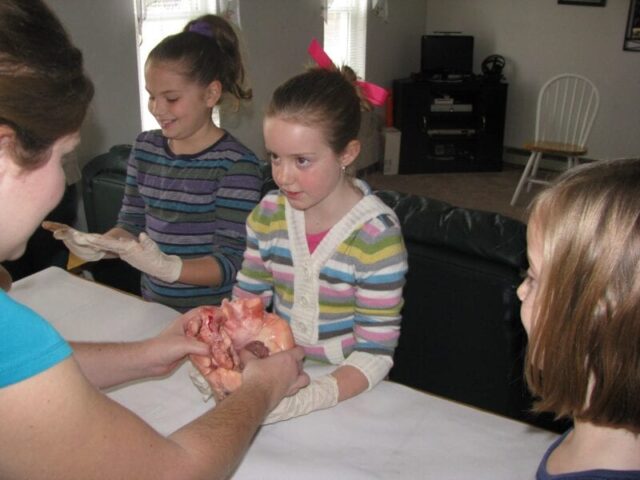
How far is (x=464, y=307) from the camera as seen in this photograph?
186cm

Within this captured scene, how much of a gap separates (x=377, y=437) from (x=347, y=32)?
4.74m

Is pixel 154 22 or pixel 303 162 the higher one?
pixel 154 22

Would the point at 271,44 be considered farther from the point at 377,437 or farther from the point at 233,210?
the point at 377,437

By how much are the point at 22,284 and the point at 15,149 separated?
0.97 metres

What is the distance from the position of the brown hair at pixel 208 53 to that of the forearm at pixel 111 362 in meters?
0.85

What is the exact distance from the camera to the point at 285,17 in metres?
4.45

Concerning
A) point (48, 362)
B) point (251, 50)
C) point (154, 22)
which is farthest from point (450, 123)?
point (48, 362)

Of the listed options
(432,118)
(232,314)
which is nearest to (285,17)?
(432,118)

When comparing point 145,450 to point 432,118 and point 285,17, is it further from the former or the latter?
point 432,118

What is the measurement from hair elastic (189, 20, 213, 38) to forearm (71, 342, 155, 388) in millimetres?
1059

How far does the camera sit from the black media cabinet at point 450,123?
224 inches

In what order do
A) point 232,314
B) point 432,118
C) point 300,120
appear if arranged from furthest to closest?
point 432,118
point 300,120
point 232,314

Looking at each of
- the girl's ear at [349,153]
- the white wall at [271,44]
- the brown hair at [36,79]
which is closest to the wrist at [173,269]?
the girl's ear at [349,153]

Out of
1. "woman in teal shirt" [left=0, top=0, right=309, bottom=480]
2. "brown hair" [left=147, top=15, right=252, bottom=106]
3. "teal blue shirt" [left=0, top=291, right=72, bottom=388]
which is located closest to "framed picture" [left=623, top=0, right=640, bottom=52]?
"brown hair" [left=147, top=15, right=252, bottom=106]
